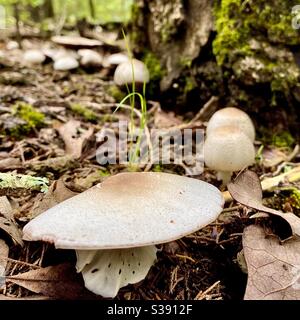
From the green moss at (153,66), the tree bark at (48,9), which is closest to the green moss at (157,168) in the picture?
the green moss at (153,66)

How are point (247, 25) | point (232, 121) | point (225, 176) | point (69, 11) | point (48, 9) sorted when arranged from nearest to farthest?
1. point (225, 176)
2. point (232, 121)
3. point (247, 25)
4. point (48, 9)
5. point (69, 11)

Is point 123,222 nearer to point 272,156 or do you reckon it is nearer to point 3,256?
point 3,256

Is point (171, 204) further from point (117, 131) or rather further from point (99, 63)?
point (99, 63)

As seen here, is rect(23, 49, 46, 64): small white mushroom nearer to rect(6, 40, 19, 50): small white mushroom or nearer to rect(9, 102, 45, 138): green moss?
rect(6, 40, 19, 50): small white mushroom

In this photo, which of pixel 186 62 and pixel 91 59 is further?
pixel 91 59

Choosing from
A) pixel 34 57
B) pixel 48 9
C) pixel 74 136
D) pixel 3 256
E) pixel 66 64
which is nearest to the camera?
pixel 3 256

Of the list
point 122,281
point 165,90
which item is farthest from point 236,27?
point 122,281

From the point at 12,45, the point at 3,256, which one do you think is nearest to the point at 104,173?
the point at 3,256
